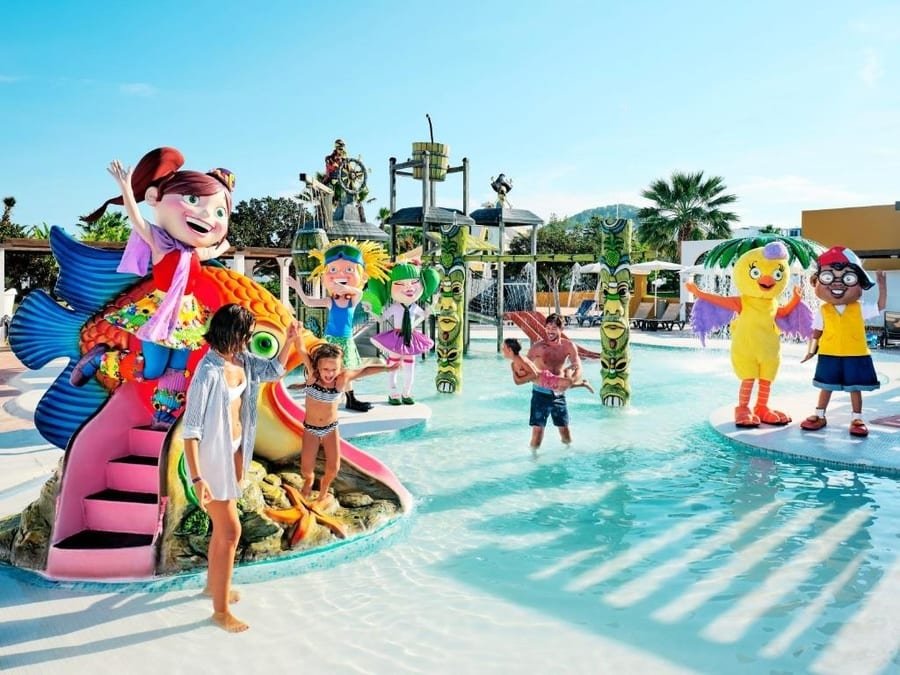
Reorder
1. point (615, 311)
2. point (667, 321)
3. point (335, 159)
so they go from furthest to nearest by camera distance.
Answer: point (667, 321) < point (335, 159) < point (615, 311)

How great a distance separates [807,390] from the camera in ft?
40.1

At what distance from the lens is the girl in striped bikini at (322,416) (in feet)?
15.4

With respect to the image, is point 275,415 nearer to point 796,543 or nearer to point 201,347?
point 201,347

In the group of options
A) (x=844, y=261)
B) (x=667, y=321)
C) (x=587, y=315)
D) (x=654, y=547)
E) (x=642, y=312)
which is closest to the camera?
(x=654, y=547)

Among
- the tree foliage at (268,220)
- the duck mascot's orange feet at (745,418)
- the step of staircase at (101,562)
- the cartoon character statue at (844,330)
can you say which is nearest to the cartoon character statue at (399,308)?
the duck mascot's orange feet at (745,418)

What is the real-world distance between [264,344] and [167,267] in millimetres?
726

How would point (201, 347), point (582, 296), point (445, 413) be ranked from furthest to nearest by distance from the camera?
point (582, 296) < point (445, 413) < point (201, 347)

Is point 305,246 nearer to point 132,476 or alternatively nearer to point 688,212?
point 132,476

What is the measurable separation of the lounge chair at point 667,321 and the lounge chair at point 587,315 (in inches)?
72.3

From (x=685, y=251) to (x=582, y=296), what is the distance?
318 inches

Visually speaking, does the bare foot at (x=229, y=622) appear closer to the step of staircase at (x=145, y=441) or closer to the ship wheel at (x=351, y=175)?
the step of staircase at (x=145, y=441)

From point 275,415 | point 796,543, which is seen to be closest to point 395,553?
point 275,415

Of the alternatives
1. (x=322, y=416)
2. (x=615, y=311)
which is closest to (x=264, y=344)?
(x=322, y=416)

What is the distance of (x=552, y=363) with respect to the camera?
22.3 ft
